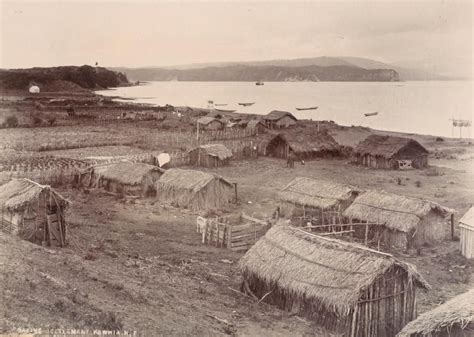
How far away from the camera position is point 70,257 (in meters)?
16.4

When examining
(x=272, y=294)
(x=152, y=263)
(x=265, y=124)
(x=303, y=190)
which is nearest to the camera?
(x=272, y=294)

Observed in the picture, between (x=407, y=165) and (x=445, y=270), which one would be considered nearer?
(x=445, y=270)

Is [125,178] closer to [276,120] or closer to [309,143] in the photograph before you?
[309,143]

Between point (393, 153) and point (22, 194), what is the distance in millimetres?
28423

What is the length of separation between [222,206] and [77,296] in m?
15.1

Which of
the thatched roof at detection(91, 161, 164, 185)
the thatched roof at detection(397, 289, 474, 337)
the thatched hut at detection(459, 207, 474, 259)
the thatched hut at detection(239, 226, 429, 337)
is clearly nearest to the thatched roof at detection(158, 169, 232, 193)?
the thatched roof at detection(91, 161, 164, 185)

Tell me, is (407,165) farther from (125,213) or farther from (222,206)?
(125,213)

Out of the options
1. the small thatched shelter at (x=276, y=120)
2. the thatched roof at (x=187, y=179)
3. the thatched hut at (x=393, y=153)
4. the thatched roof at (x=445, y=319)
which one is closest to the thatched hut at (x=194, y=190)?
the thatched roof at (x=187, y=179)

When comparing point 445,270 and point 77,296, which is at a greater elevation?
point 77,296

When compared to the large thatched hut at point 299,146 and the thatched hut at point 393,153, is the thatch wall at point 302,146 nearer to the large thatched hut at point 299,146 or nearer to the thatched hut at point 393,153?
the large thatched hut at point 299,146

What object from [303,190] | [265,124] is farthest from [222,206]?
[265,124]

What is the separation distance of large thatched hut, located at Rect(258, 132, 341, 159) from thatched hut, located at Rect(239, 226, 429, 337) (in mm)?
27928

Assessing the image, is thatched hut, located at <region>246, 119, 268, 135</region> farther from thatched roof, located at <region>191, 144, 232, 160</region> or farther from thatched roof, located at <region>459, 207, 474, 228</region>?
thatched roof, located at <region>459, 207, 474, 228</region>

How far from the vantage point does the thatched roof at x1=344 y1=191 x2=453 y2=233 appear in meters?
21.0
